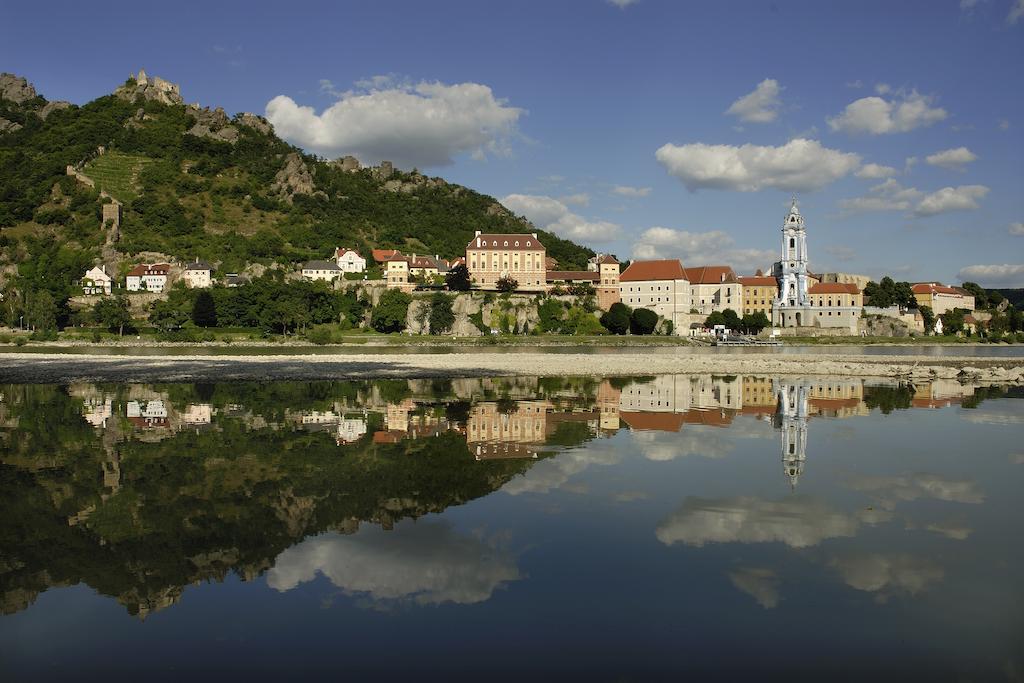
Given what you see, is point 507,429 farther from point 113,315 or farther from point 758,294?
point 758,294

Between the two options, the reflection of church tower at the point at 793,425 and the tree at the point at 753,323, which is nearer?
the reflection of church tower at the point at 793,425

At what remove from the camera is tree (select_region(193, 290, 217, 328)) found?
232 feet

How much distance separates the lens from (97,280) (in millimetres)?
85250

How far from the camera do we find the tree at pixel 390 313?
75250 mm

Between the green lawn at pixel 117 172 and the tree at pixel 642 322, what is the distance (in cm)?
7735

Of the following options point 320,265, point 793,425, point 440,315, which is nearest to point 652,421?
point 793,425

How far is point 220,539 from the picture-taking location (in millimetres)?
8586

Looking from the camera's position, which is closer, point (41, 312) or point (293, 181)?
point (41, 312)

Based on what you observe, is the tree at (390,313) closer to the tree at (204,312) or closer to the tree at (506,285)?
the tree at (506,285)

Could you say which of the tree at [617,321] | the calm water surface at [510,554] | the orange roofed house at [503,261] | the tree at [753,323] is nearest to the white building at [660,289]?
the tree at [753,323]

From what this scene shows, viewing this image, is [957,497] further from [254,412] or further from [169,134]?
[169,134]

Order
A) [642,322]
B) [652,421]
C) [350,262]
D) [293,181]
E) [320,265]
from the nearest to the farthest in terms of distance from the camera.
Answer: [652,421]
[642,322]
[320,265]
[350,262]
[293,181]

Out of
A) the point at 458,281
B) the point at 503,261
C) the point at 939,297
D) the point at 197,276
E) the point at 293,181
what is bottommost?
the point at 458,281

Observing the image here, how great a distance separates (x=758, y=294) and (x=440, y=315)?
1836 inches
